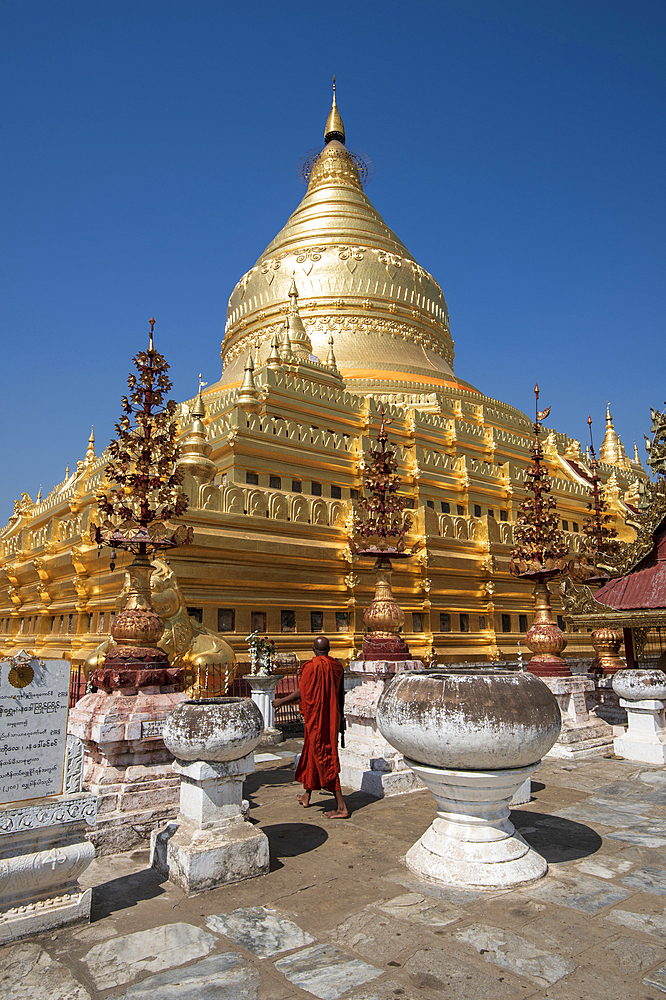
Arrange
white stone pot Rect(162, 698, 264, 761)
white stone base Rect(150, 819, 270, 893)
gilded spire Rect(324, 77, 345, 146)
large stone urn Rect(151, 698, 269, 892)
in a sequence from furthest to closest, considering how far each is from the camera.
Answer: gilded spire Rect(324, 77, 345, 146), white stone pot Rect(162, 698, 264, 761), large stone urn Rect(151, 698, 269, 892), white stone base Rect(150, 819, 270, 893)

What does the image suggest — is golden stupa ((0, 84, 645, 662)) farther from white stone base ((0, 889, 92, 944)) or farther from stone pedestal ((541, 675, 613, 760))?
white stone base ((0, 889, 92, 944))

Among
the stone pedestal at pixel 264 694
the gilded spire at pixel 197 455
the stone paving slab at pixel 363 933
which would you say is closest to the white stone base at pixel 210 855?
the stone paving slab at pixel 363 933

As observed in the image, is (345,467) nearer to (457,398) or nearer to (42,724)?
(457,398)

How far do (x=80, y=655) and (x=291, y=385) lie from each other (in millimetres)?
11216

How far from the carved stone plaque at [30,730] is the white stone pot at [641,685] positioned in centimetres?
898

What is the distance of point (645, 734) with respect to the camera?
34.4 feet

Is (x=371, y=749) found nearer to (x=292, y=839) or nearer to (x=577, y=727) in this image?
(x=292, y=839)

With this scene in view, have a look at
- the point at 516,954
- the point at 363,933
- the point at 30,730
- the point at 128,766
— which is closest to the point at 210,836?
the point at 363,933

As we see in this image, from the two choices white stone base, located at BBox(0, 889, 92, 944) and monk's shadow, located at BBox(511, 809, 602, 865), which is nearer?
white stone base, located at BBox(0, 889, 92, 944)

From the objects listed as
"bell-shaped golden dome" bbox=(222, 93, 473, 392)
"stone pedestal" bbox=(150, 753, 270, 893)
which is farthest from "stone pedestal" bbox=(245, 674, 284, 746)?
"bell-shaped golden dome" bbox=(222, 93, 473, 392)

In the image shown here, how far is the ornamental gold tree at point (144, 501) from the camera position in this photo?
8750mm

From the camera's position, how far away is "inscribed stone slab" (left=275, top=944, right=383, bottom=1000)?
3.77 meters

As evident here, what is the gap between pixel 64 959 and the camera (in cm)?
424

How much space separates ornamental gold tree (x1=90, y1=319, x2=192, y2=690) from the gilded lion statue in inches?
172
